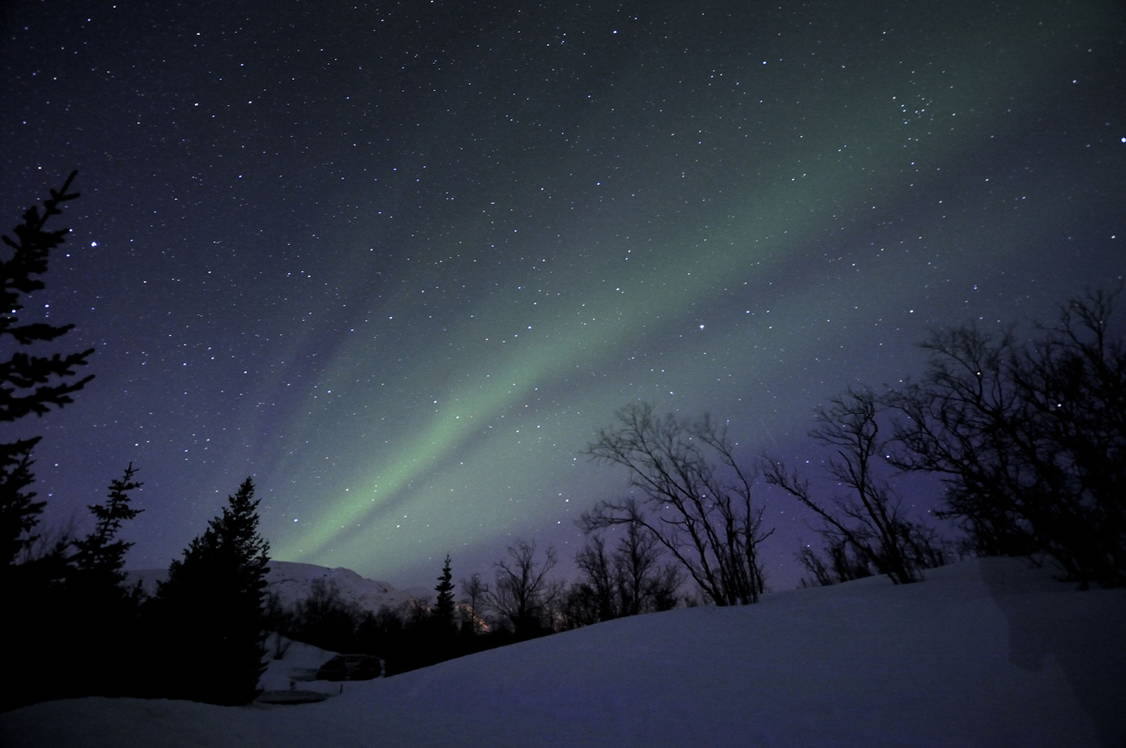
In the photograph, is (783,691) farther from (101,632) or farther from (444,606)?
(444,606)

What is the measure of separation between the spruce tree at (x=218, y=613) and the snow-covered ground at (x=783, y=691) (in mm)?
7031

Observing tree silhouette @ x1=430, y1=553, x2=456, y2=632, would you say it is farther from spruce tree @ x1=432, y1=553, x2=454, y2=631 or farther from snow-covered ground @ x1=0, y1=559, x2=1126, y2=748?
snow-covered ground @ x1=0, y1=559, x2=1126, y2=748

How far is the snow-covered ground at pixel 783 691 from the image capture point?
20.4 feet

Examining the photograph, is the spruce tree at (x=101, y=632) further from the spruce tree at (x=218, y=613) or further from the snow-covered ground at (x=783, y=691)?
the snow-covered ground at (x=783, y=691)

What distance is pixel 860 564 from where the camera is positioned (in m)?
46.9

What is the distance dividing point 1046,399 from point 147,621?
1439 inches

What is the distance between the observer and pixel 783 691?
8773mm

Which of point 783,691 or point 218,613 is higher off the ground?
point 218,613

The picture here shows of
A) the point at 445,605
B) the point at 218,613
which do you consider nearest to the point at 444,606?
the point at 445,605

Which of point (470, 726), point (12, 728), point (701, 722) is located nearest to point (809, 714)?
point (701, 722)

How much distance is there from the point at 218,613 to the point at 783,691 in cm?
2255

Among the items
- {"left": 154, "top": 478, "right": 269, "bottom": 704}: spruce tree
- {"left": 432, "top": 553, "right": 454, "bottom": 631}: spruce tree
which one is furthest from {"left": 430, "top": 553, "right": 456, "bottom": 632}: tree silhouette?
{"left": 154, "top": 478, "right": 269, "bottom": 704}: spruce tree

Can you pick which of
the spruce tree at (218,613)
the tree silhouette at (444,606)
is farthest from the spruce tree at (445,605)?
the spruce tree at (218,613)

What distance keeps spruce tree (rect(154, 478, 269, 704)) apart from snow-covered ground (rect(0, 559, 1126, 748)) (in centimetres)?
703
